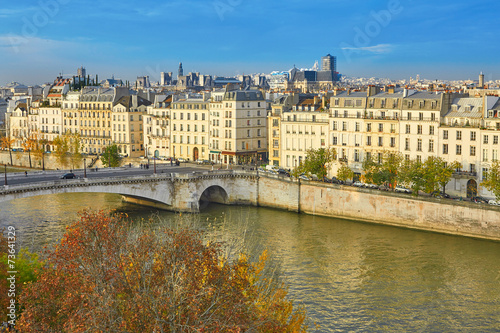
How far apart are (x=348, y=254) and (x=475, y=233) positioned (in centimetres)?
1170

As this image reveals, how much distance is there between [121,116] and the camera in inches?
4092

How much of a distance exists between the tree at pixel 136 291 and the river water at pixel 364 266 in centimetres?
1400

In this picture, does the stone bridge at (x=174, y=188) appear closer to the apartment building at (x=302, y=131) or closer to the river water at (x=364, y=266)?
the river water at (x=364, y=266)

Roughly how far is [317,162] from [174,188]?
46.5 ft

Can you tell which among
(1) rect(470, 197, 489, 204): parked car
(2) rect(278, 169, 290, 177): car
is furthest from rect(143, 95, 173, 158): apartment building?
(1) rect(470, 197, 489, 204): parked car

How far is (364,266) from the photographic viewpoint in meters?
48.6

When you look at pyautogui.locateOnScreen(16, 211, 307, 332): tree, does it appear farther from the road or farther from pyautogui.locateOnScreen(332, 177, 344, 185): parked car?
pyautogui.locateOnScreen(332, 177, 344, 185): parked car

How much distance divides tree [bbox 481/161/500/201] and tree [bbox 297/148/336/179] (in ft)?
54.4

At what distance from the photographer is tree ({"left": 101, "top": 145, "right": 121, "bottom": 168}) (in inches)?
3780

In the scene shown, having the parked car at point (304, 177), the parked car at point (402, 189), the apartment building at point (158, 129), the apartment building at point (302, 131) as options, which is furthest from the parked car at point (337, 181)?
the apartment building at point (158, 129)

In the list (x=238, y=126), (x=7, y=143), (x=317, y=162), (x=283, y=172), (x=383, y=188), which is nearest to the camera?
(x=383, y=188)

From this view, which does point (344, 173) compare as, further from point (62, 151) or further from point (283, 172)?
point (62, 151)

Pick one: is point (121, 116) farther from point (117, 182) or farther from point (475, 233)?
point (475, 233)

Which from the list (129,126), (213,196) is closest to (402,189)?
(213,196)
